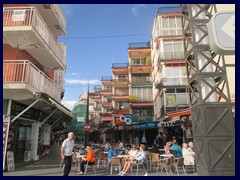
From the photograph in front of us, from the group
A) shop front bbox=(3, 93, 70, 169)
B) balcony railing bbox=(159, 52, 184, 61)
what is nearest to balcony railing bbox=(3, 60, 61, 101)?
shop front bbox=(3, 93, 70, 169)

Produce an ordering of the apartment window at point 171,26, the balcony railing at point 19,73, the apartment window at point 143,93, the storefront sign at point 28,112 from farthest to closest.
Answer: the apartment window at point 143,93, the apartment window at point 171,26, the storefront sign at point 28,112, the balcony railing at point 19,73

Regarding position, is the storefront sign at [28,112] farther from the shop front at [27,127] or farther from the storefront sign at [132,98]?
the storefront sign at [132,98]

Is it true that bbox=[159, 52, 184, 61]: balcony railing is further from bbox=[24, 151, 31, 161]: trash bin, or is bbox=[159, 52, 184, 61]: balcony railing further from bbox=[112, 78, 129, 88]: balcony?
bbox=[24, 151, 31, 161]: trash bin

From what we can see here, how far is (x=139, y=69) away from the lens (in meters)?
34.3

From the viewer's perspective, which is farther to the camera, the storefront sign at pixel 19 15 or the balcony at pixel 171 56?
the balcony at pixel 171 56

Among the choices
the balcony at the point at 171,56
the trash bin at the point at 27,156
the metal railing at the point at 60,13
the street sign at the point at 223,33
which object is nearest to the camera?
the street sign at the point at 223,33

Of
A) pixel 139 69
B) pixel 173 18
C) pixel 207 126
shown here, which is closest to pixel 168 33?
pixel 173 18

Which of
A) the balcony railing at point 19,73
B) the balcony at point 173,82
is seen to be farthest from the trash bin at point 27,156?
the balcony at point 173,82

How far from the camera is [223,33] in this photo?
351cm

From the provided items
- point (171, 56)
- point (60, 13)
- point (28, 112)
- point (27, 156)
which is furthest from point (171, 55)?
point (27, 156)

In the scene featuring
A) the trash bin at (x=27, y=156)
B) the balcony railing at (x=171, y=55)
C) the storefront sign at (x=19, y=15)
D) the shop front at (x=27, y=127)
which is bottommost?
the trash bin at (x=27, y=156)

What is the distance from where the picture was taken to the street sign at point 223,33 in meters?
3.42

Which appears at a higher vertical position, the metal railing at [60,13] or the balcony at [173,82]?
the metal railing at [60,13]
